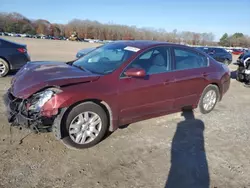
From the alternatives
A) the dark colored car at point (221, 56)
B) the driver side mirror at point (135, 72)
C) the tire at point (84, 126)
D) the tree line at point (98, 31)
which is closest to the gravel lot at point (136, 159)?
the tire at point (84, 126)

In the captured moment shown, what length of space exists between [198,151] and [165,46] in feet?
6.69

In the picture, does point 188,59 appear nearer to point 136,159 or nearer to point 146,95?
point 146,95

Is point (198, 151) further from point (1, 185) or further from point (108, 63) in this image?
Result: point (1, 185)

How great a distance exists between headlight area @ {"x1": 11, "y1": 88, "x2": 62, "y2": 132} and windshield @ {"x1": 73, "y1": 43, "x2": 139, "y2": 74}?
0.97 metres

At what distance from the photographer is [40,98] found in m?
3.39

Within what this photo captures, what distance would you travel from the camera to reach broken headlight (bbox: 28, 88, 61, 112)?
335 cm

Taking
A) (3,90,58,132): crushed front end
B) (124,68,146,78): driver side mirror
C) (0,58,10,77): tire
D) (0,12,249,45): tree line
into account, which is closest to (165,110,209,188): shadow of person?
(124,68,146,78): driver side mirror

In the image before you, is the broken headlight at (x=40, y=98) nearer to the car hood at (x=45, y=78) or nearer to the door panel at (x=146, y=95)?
the car hood at (x=45, y=78)

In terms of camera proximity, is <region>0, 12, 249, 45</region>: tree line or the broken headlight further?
<region>0, 12, 249, 45</region>: tree line

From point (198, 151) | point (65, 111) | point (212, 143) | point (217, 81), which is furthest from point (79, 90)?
point (217, 81)

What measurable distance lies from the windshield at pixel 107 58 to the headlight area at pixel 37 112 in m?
0.97

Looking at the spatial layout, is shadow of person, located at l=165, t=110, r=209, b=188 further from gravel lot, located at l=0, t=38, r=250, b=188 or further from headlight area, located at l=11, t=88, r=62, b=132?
headlight area, located at l=11, t=88, r=62, b=132

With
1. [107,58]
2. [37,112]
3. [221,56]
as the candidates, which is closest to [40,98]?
[37,112]

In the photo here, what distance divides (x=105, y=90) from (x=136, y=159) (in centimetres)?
110
